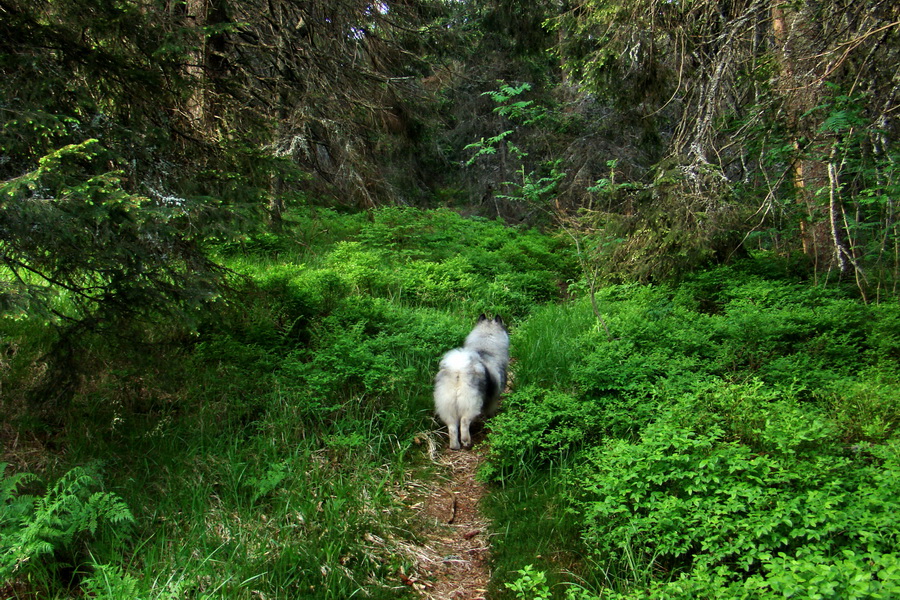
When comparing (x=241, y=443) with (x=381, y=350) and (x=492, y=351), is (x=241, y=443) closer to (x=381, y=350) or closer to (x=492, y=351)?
(x=381, y=350)

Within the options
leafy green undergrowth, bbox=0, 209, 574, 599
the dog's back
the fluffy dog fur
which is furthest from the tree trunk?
leafy green undergrowth, bbox=0, 209, 574, 599

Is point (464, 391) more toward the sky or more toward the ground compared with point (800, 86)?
more toward the ground

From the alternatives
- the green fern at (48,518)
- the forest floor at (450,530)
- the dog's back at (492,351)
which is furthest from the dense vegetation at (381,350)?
the dog's back at (492,351)

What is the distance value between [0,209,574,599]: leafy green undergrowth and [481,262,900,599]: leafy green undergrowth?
3.44ft

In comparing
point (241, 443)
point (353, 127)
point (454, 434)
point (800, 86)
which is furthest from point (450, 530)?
point (353, 127)

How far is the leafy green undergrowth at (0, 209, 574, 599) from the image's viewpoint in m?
3.23

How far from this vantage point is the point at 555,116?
50.2ft

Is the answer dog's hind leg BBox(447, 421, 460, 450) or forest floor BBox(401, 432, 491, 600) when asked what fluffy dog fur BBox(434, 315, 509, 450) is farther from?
forest floor BBox(401, 432, 491, 600)

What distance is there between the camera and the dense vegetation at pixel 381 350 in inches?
123

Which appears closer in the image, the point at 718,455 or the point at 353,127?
the point at 718,455

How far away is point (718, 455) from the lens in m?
3.32

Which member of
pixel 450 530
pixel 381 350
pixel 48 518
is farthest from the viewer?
pixel 381 350

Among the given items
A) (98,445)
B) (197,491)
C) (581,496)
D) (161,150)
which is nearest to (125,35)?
(161,150)

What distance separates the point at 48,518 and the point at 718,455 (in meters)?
3.93
